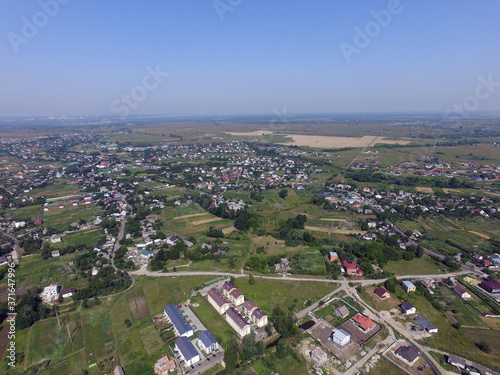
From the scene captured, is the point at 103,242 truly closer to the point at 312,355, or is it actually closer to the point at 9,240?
the point at 9,240

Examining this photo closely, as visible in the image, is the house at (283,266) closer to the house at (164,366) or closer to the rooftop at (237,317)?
the rooftop at (237,317)

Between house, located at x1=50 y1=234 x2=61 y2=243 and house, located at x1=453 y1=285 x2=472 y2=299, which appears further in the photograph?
house, located at x1=50 y1=234 x2=61 y2=243

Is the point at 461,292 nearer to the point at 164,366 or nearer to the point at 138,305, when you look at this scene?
the point at 164,366

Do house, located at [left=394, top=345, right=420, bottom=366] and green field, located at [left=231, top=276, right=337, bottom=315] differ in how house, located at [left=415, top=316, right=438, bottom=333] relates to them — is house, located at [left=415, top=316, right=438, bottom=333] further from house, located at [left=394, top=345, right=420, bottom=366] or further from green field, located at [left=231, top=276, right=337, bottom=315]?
green field, located at [left=231, top=276, right=337, bottom=315]

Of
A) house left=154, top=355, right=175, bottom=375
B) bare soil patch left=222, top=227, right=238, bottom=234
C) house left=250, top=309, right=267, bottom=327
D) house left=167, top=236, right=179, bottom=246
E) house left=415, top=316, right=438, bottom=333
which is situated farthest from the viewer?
bare soil patch left=222, top=227, right=238, bottom=234

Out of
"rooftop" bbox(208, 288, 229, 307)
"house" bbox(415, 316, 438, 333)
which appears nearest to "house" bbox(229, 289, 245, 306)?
"rooftop" bbox(208, 288, 229, 307)
